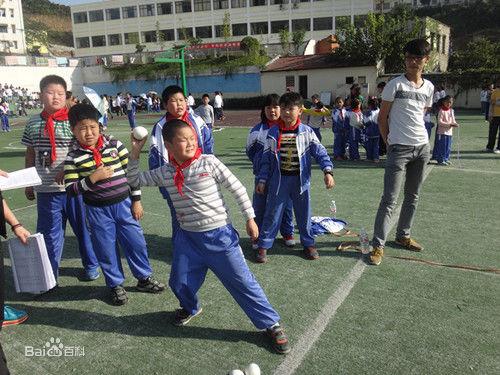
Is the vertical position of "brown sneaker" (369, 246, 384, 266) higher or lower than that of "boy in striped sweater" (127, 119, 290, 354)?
lower

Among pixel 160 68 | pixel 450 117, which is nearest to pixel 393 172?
pixel 450 117

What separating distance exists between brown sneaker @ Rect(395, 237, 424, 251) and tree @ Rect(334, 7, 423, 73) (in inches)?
1158

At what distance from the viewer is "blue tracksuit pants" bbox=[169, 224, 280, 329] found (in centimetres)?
320

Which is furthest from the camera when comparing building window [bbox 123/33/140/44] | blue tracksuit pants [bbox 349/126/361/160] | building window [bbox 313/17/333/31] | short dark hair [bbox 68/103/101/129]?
building window [bbox 123/33/140/44]

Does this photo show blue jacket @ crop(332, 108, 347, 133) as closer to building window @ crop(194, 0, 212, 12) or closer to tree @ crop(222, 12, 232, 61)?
tree @ crop(222, 12, 232, 61)

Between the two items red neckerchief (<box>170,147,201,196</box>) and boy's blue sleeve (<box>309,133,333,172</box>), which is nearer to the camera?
red neckerchief (<box>170,147,201,196</box>)

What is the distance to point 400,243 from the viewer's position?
5078mm

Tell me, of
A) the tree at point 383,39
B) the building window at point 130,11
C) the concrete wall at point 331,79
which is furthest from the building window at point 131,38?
the tree at point 383,39

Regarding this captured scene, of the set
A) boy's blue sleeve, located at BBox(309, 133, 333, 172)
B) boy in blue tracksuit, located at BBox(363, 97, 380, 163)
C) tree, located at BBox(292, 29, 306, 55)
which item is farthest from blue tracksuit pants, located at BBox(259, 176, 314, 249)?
tree, located at BBox(292, 29, 306, 55)

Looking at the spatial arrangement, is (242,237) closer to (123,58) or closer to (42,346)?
(42,346)

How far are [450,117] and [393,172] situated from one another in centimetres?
646

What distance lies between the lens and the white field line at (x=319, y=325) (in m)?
3.02

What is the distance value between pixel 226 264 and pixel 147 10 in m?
63.5

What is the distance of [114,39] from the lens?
6225 centimetres
